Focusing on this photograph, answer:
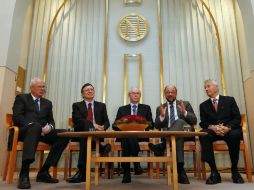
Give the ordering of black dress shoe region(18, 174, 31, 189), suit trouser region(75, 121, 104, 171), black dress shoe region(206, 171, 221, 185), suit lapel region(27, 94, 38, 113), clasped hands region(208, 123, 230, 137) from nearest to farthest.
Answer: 1. black dress shoe region(18, 174, 31, 189)
2. black dress shoe region(206, 171, 221, 185)
3. suit trouser region(75, 121, 104, 171)
4. clasped hands region(208, 123, 230, 137)
5. suit lapel region(27, 94, 38, 113)

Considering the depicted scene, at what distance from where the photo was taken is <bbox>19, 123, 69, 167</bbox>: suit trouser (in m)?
2.45

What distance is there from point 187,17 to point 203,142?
2.67m

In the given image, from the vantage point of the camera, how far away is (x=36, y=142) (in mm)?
2529

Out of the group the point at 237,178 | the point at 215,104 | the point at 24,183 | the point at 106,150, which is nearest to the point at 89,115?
the point at 106,150

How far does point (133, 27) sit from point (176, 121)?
2458mm

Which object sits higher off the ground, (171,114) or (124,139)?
(171,114)

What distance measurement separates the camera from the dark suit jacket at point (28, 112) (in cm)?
282

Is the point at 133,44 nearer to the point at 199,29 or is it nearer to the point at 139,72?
the point at 139,72

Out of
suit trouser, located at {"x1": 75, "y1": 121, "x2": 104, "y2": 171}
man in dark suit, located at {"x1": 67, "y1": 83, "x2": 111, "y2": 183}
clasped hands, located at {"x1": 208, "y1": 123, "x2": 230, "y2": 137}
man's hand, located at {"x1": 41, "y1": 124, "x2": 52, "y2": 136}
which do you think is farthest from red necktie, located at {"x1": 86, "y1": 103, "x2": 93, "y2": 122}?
clasped hands, located at {"x1": 208, "y1": 123, "x2": 230, "y2": 137}

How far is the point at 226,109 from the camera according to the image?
3.05m

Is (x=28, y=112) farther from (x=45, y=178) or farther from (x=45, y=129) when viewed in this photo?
(x=45, y=178)

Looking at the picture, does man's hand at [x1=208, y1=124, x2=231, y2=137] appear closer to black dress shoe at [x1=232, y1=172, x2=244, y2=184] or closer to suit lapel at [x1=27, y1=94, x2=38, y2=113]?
black dress shoe at [x1=232, y1=172, x2=244, y2=184]

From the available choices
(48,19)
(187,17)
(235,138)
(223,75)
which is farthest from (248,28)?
(48,19)

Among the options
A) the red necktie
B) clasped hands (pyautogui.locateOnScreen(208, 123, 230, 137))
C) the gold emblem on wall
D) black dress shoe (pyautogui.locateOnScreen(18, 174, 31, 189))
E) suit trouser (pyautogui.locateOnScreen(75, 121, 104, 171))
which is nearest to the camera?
black dress shoe (pyautogui.locateOnScreen(18, 174, 31, 189))
